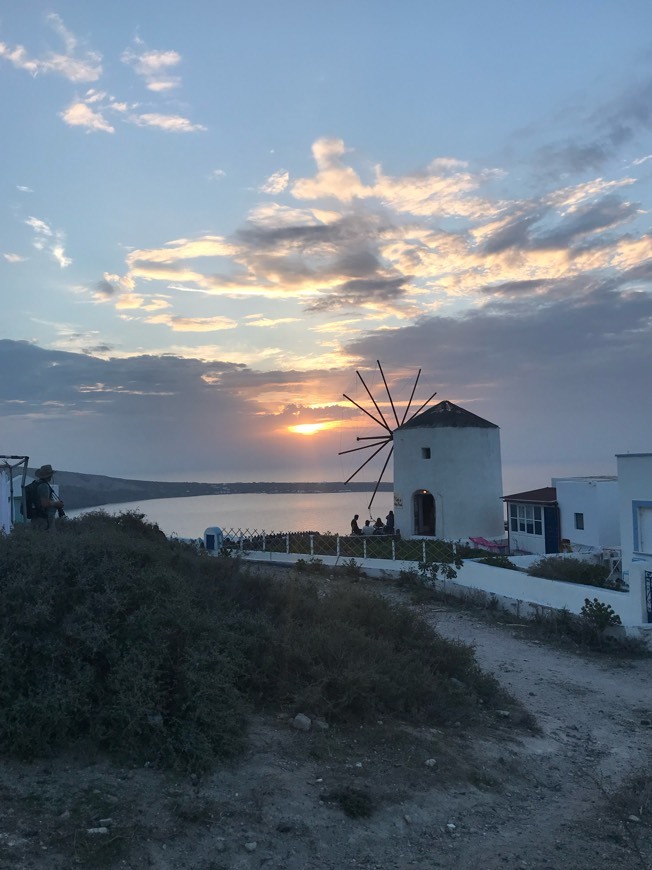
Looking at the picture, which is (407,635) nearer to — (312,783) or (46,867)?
(312,783)

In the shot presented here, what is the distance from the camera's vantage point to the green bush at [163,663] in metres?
6.14

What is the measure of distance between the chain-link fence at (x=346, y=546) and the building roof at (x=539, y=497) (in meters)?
3.74

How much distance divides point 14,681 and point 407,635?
19.0 feet

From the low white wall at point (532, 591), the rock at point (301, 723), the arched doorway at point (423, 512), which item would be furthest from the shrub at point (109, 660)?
the arched doorway at point (423, 512)

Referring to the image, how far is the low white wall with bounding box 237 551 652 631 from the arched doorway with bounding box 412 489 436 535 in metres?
7.37

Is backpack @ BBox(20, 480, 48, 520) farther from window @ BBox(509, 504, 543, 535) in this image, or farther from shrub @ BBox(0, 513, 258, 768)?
window @ BBox(509, 504, 543, 535)

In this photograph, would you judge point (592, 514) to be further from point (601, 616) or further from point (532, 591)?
point (601, 616)

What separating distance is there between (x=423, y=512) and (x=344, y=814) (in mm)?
23630

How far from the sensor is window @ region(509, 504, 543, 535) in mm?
25794

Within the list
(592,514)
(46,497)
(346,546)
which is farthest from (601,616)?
(346,546)

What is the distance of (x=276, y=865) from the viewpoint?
199 inches

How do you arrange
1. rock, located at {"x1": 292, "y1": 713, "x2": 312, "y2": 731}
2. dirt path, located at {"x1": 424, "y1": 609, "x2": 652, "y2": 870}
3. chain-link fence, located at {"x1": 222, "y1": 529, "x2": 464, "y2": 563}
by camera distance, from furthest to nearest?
chain-link fence, located at {"x1": 222, "y1": 529, "x2": 464, "y2": 563} < rock, located at {"x1": 292, "y1": 713, "x2": 312, "y2": 731} < dirt path, located at {"x1": 424, "y1": 609, "x2": 652, "y2": 870}

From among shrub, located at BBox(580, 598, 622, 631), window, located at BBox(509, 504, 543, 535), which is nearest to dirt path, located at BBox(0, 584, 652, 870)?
shrub, located at BBox(580, 598, 622, 631)

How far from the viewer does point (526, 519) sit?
1040 inches
